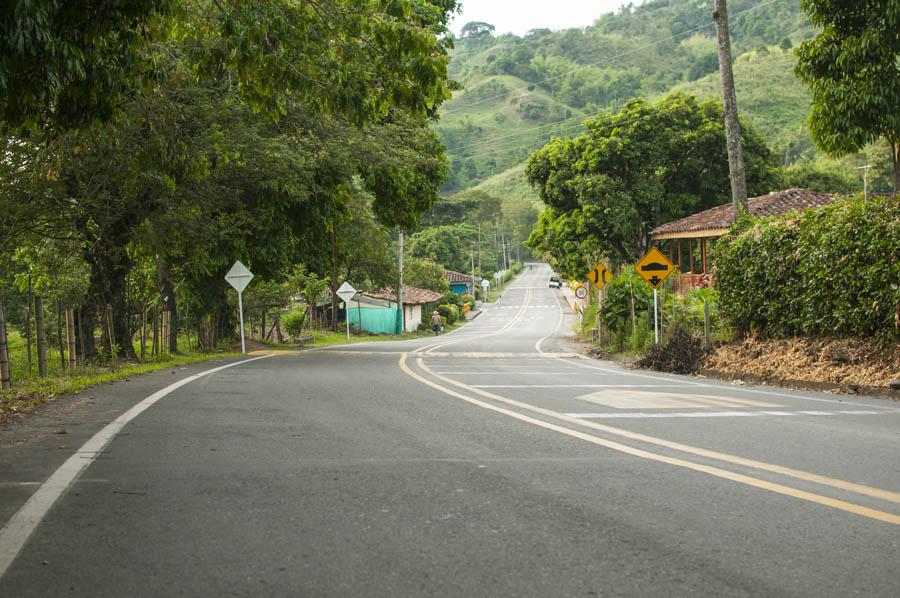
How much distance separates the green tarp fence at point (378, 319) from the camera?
69.8 metres

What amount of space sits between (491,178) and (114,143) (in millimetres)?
166138

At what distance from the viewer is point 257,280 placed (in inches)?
1214

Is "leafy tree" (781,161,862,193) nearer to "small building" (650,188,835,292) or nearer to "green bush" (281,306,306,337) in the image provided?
"small building" (650,188,835,292)

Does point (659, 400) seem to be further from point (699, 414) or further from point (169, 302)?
point (169, 302)

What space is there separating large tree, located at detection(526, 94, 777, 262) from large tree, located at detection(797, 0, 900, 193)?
22601 mm

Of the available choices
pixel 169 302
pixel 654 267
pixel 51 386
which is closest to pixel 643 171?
pixel 654 267

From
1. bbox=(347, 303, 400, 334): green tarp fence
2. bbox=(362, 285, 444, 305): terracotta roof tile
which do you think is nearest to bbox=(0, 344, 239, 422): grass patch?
bbox=(347, 303, 400, 334): green tarp fence

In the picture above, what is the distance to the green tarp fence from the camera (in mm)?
69812

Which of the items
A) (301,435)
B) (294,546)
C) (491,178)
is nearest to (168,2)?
(301,435)

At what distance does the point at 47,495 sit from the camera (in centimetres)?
528

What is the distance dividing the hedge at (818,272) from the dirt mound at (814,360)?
0.25 metres

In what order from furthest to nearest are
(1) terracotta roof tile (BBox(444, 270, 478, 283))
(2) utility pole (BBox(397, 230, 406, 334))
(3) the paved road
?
(1) terracotta roof tile (BBox(444, 270, 478, 283)) → (2) utility pole (BBox(397, 230, 406, 334)) → (3) the paved road

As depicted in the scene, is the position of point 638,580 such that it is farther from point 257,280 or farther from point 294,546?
point 257,280

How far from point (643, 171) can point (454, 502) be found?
1481 inches
